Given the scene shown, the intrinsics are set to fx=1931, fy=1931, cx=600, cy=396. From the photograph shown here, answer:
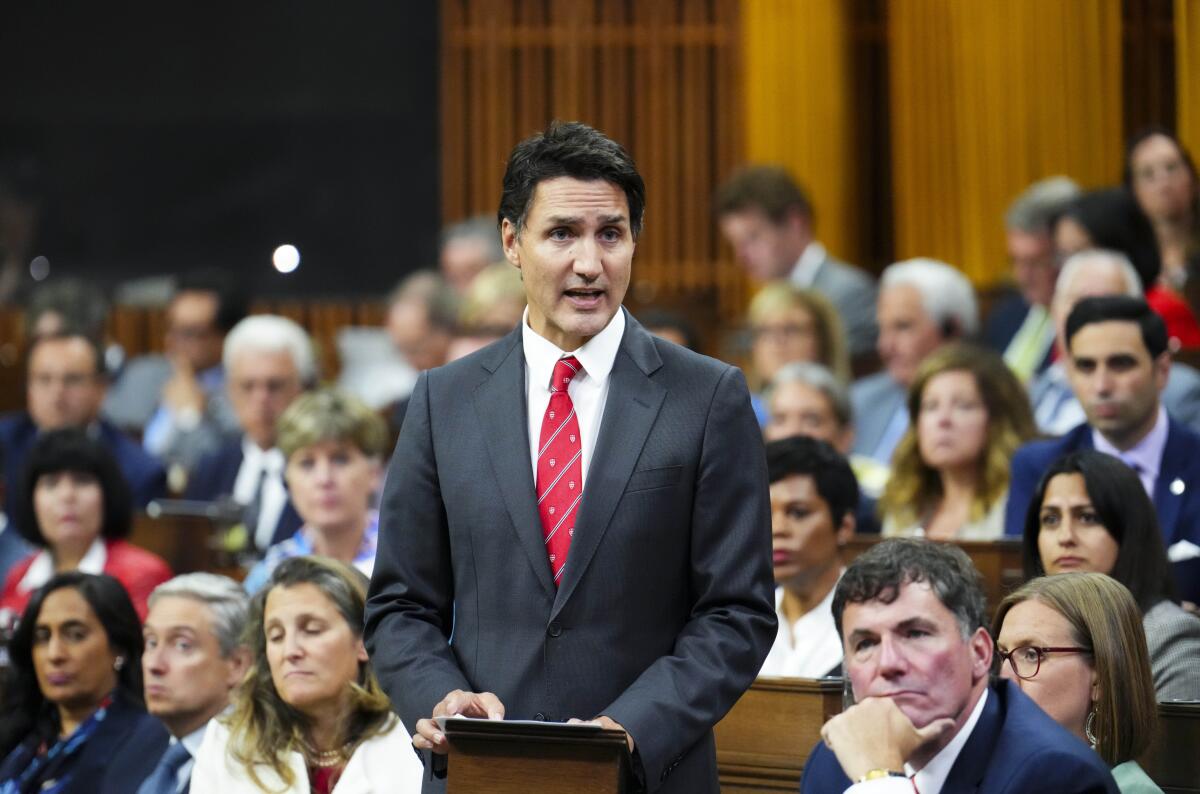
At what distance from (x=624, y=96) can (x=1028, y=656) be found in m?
5.74

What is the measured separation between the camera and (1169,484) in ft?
14.1

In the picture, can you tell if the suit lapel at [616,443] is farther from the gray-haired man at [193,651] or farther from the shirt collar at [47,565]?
the shirt collar at [47,565]

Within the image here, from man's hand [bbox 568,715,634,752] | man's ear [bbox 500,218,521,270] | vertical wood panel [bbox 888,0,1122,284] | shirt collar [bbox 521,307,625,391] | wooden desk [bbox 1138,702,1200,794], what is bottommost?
wooden desk [bbox 1138,702,1200,794]

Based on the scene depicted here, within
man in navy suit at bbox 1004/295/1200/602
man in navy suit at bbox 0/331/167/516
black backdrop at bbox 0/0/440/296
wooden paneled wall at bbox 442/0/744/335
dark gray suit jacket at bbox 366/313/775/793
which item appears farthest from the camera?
black backdrop at bbox 0/0/440/296

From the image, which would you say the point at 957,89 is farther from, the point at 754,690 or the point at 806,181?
the point at 754,690

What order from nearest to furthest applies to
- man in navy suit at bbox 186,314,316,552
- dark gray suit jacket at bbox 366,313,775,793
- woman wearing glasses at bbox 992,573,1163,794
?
dark gray suit jacket at bbox 366,313,775,793
woman wearing glasses at bbox 992,573,1163,794
man in navy suit at bbox 186,314,316,552

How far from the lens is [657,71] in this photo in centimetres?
844

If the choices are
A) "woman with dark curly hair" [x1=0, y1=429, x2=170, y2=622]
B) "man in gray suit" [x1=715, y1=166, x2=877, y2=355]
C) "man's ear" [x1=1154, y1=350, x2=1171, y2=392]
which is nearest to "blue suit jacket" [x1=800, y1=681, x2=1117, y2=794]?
"man's ear" [x1=1154, y1=350, x2=1171, y2=392]

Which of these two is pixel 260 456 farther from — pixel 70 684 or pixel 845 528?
pixel 845 528

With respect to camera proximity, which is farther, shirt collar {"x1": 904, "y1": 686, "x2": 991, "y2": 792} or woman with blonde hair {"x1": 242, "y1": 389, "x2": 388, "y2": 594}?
woman with blonde hair {"x1": 242, "y1": 389, "x2": 388, "y2": 594}

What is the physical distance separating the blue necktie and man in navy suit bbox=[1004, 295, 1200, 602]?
1.89m

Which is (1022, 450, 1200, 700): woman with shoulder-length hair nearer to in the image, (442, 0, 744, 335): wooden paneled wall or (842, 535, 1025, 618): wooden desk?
(842, 535, 1025, 618): wooden desk

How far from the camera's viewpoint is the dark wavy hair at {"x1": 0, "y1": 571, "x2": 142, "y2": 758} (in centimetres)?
405

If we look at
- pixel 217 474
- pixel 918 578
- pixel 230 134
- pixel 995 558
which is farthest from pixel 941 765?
pixel 230 134
